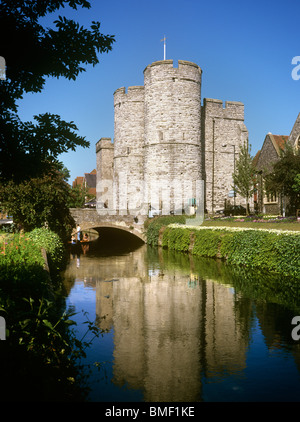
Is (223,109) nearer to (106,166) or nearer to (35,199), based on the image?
(106,166)

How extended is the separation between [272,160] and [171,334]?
29755 millimetres

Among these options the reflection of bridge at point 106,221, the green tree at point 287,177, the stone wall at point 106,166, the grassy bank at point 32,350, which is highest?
the stone wall at point 106,166

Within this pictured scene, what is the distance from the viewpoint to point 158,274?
53.6 ft

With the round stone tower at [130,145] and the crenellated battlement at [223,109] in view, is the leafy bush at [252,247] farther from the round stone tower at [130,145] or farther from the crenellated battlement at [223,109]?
the crenellated battlement at [223,109]

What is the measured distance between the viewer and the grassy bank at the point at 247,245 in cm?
1419

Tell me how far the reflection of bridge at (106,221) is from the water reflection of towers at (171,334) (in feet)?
59.1

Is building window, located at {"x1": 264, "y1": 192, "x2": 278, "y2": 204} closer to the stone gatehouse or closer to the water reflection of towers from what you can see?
the stone gatehouse

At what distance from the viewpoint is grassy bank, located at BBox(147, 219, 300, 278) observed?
1419cm

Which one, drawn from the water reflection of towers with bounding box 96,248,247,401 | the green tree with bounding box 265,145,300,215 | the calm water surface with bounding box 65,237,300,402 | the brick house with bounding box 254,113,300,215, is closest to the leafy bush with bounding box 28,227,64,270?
the calm water surface with bounding box 65,237,300,402

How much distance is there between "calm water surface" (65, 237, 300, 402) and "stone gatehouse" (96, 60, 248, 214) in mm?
22490

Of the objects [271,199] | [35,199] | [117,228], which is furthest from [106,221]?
[271,199]

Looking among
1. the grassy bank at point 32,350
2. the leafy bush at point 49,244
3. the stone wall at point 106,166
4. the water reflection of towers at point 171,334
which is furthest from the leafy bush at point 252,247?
the stone wall at point 106,166

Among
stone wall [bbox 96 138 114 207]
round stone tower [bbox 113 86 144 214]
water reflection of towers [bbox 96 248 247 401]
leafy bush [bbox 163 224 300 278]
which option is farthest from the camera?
stone wall [bbox 96 138 114 207]
